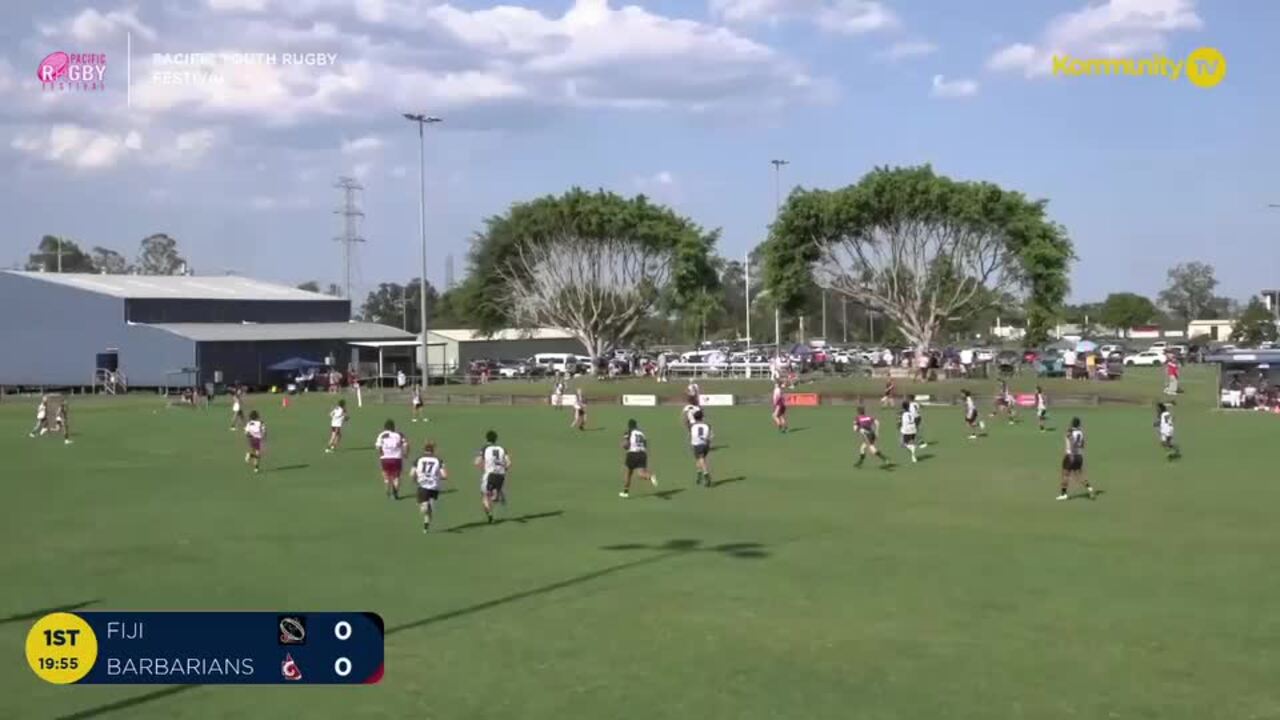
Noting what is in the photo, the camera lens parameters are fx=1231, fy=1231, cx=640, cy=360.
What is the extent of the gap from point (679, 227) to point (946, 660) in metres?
76.3

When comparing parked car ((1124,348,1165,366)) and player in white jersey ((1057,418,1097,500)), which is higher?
parked car ((1124,348,1165,366))

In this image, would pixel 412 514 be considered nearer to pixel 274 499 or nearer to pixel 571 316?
pixel 274 499

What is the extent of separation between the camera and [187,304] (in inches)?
3401

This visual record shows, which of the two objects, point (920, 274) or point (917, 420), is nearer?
point (917, 420)

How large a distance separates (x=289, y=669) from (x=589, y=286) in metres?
77.8

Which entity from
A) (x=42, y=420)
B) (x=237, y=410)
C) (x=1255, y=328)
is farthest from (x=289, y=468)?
(x=1255, y=328)

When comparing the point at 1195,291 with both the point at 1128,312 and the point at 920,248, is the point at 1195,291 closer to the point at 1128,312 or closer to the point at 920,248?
the point at 1128,312

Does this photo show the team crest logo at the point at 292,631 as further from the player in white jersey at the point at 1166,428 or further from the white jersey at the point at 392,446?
the player in white jersey at the point at 1166,428

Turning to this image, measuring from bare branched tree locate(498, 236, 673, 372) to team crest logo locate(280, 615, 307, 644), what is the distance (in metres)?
77.2

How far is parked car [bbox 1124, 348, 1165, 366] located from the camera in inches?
3730

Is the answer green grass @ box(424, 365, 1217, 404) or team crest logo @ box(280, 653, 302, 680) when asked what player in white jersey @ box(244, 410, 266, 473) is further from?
green grass @ box(424, 365, 1217, 404)

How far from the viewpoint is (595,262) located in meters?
88.4

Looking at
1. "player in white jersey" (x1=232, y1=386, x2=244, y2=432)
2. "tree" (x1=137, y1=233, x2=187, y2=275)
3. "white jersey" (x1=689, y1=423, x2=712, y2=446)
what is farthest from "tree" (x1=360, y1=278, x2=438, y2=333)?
"white jersey" (x1=689, y1=423, x2=712, y2=446)

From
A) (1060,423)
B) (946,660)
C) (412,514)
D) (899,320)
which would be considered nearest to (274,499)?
(412,514)
